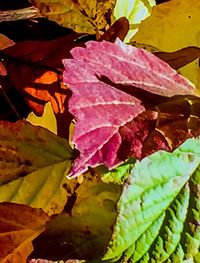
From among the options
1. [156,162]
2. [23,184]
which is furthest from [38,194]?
[156,162]

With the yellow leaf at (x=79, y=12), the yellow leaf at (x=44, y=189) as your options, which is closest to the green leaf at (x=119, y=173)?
the yellow leaf at (x=44, y=189)

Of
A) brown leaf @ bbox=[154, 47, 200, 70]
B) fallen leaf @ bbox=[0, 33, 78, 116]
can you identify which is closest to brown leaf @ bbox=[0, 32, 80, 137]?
fallen leaf @ bbox=[0, 33, 78, 116]

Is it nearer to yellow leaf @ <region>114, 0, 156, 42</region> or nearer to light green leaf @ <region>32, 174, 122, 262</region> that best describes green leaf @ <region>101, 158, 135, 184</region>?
light green leaf @ <region>32, 174, 122, 262</region>

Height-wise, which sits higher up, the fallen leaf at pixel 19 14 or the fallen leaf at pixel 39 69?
the fallen leaf at pixel 19 14

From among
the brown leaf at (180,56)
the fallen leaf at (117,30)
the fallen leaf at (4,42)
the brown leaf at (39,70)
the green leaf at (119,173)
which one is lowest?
the brown leaf at (39,70)

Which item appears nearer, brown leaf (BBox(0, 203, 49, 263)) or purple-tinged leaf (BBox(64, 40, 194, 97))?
purple-tinged leaf (BBox(64, 40, 194, 97))

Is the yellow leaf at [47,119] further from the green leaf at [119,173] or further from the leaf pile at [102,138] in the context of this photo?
the green leaf at [119,173]
